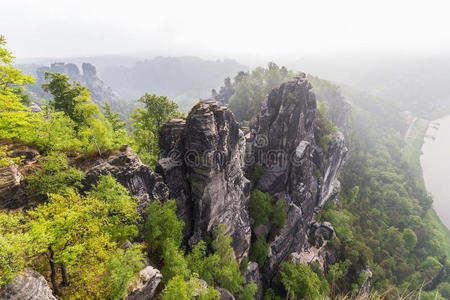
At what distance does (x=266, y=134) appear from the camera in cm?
5219

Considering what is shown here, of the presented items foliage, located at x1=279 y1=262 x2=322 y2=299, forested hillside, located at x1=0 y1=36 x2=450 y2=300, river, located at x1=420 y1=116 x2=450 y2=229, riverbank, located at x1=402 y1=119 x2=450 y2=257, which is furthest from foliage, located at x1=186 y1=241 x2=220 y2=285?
river, located at x1=420 y1=116 x2=450 y2=229

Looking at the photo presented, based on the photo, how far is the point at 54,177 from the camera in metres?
19.9

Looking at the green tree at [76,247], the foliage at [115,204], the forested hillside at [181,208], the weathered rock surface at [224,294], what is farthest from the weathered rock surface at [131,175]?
the weathered rock surface at [224,294]

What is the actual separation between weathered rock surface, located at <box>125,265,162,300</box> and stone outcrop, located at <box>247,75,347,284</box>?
104 ft

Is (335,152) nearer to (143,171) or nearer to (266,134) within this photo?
(266,134)

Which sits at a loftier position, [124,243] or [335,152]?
[124,243]

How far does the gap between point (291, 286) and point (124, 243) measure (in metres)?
34.0

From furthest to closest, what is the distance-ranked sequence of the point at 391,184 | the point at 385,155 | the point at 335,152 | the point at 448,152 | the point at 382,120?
the point at 382,120 < the point at 448,152 < the point at 385,155 < the point at 391,184 < the point at 335,152

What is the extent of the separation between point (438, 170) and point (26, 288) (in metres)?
220

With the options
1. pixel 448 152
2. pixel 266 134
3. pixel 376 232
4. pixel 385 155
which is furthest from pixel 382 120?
pixel 266 134

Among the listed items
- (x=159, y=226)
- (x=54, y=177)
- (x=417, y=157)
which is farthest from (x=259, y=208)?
(x=417, y=157)

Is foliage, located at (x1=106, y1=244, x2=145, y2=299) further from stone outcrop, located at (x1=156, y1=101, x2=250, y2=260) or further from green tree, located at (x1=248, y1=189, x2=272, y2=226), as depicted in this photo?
green tree, located at (x1=248, y1=189, x2=272, y2=226)

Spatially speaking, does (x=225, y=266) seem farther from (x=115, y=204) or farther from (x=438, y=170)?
(x=438, y=170)

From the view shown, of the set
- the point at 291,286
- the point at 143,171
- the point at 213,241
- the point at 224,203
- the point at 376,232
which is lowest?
the point at 376,232
